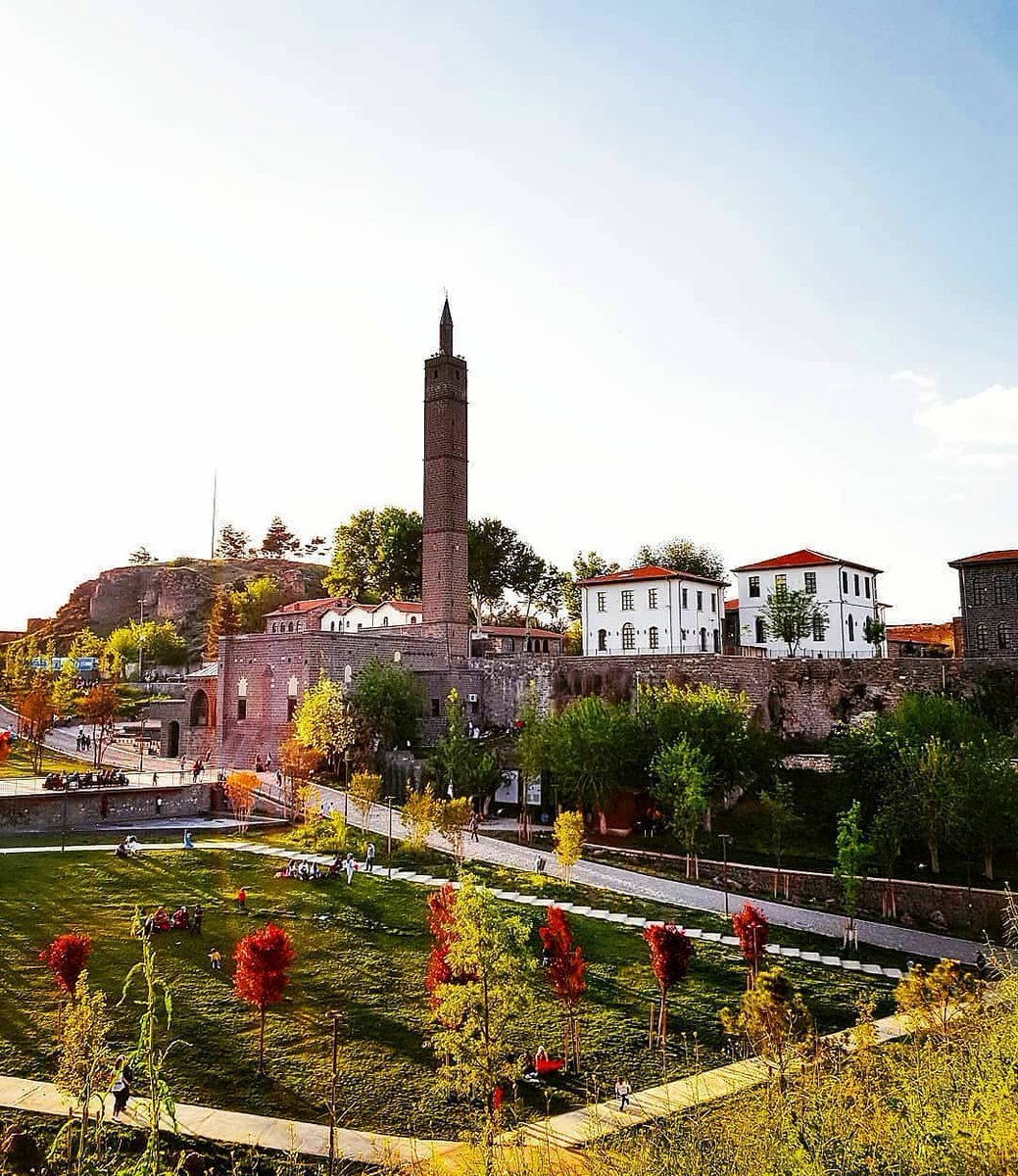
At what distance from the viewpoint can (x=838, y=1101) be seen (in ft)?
28.6

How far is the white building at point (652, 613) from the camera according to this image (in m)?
50.2

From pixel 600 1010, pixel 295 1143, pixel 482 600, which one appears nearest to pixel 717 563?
pixel 482 600

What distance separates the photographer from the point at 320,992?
59.4 ft

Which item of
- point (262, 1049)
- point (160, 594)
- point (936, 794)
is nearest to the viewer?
point (262, 1049)

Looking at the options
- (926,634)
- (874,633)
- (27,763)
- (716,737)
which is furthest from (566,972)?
(926,634)

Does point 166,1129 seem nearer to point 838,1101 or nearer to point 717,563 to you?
point 838,1101

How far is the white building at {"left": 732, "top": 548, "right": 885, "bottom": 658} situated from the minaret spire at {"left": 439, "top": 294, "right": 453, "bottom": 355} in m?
20.6

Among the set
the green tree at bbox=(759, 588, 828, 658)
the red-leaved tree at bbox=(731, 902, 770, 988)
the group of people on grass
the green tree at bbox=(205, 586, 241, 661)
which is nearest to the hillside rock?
the green tree at bbox=(205, 586, 241, 661)

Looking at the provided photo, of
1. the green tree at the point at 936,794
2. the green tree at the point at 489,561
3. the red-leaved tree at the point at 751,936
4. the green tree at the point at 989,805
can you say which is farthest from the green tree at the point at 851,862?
the green tree at the point at 489,561

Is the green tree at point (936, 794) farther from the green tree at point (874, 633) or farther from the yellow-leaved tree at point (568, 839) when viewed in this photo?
the green tree at point (874, 633)

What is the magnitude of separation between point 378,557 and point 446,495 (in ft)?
66.8

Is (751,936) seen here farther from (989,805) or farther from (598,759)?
(598,759)

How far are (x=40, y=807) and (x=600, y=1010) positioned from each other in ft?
72.3

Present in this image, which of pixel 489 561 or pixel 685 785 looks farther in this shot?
pixel 489 561
